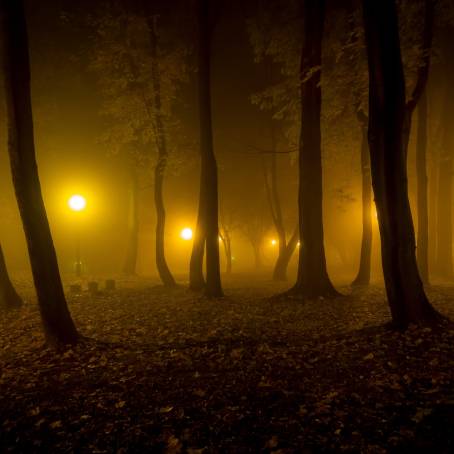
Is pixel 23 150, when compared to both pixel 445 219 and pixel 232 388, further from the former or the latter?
pixel 445 219

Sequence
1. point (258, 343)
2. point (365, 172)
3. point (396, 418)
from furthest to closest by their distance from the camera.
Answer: point (365, 172)
point (258, 343)
point (396, 418)

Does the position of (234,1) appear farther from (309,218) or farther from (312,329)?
(312,329)

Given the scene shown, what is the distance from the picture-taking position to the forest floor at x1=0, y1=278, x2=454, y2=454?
3.80 m

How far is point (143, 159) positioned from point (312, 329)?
13.3 metres

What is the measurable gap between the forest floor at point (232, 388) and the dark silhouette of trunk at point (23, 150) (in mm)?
1614

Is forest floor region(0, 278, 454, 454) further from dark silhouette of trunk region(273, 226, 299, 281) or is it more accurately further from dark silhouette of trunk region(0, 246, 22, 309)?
dark silhouette of trunk region(273, 226, 299, 281)

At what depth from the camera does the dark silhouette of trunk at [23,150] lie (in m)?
6.51

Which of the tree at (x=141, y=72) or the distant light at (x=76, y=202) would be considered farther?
the distant light at (x=76, y=202)

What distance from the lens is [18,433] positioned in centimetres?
406

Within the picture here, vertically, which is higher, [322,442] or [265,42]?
[265,42]

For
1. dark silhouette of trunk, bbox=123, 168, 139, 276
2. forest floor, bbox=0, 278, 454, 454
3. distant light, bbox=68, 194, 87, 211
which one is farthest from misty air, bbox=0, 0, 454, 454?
distant light, bbox=68, 194, 87, 211

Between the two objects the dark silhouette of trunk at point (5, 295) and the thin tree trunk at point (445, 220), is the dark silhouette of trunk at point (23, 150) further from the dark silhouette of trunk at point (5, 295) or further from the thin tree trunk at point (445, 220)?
the thin tree trunk at point (445, 220)

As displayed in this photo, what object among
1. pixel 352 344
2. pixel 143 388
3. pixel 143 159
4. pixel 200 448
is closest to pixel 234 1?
pixel 143 159

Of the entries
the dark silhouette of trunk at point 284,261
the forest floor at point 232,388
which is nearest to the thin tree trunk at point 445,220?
the dark silhouette of trunk at point 284,261
